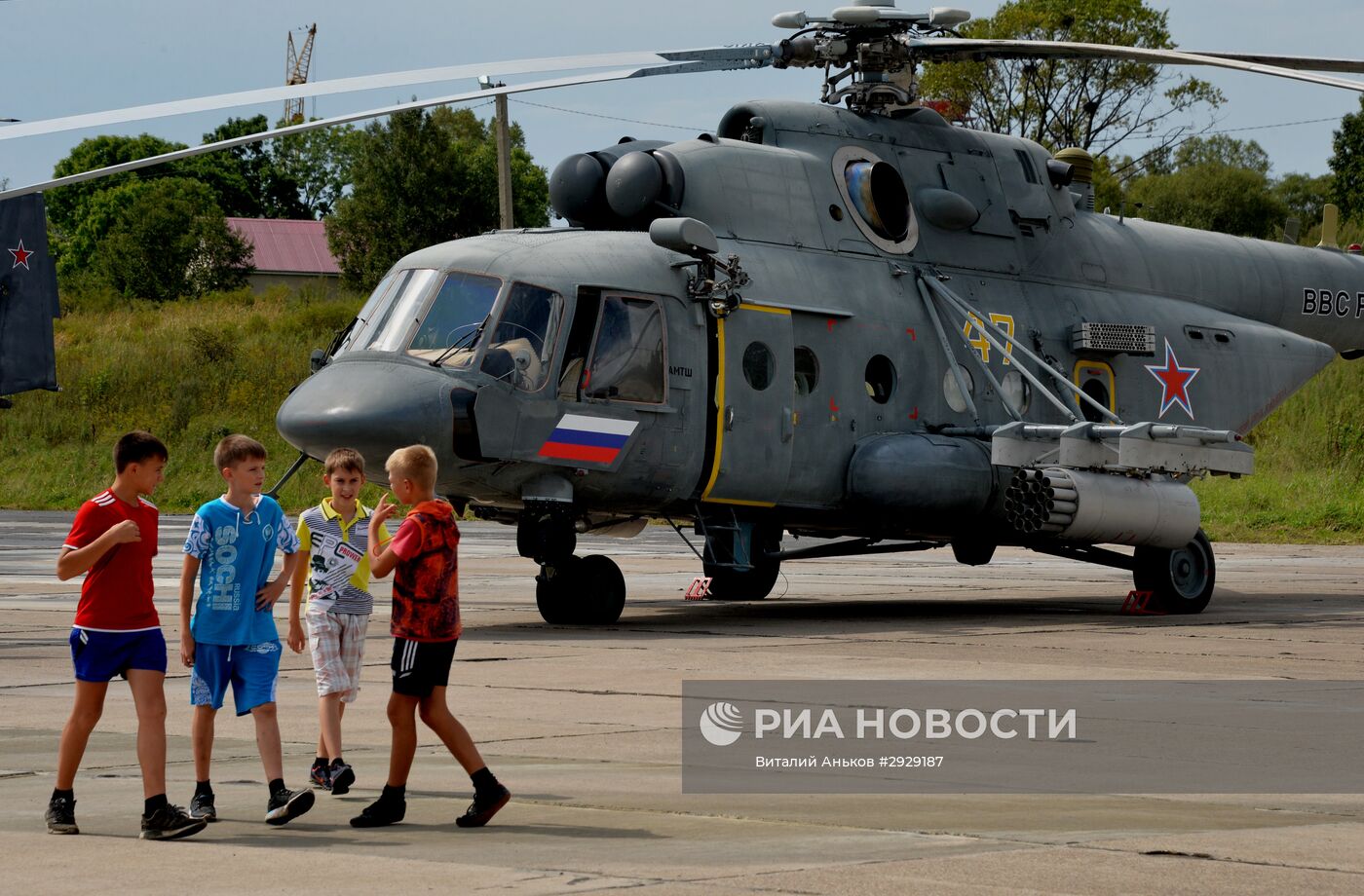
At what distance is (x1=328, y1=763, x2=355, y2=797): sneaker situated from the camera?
7.34 m

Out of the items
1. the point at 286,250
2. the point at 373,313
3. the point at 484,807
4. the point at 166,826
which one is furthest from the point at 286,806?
the point at 286,250

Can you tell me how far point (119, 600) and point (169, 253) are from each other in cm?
6960

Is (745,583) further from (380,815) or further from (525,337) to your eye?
(380,815)

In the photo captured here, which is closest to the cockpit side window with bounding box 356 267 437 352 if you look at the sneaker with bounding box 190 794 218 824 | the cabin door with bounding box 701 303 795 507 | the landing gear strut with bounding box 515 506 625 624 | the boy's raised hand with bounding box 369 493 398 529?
the landing gear strut with bounding box 515 506 625 624

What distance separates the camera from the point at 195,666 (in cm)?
716

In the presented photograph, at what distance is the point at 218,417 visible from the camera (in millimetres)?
48969

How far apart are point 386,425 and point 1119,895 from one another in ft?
30.7

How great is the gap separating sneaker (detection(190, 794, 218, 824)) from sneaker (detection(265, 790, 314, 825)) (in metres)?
0.21

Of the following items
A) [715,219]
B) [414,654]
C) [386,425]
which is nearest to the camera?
[414,654]

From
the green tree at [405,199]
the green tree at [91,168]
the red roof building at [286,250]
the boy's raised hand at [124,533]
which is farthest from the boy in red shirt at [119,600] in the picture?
the green tree at [91,168]

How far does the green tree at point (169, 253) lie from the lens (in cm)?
7194

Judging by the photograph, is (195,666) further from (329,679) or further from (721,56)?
(721,56)

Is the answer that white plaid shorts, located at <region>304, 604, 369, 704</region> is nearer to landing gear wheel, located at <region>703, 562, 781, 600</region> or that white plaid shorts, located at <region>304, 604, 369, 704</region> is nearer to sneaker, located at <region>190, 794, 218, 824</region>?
sneaker, located at <region>190, 794, 218, 824</region>

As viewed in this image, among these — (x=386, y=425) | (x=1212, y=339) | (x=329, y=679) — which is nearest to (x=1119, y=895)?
(x=329, y=679)
